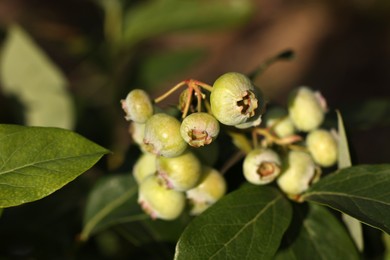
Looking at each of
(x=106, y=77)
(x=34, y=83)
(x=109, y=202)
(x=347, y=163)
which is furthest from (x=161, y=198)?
(x=106, y=77)

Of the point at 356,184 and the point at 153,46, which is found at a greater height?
the point at 153,46

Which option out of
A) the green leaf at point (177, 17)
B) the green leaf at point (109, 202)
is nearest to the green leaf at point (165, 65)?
the green leaf at point (177, 17)

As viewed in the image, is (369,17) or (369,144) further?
(369,17)

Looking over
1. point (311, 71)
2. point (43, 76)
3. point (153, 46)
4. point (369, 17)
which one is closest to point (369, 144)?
point (311, 71)

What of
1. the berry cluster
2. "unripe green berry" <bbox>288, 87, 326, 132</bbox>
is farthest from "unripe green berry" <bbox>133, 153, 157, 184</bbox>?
"unripe green berry" <bbox>288, 87, 326, 132</bbox>

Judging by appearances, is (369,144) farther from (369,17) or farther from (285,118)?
(285,118)

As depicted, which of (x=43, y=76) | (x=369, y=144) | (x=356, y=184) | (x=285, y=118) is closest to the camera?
(x=356, y=184)

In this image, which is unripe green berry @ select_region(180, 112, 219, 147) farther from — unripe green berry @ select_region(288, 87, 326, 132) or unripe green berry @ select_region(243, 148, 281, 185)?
unripe green berry @ select_region(288, 87, 326, 132)

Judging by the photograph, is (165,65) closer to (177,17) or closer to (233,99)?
(177,17)
